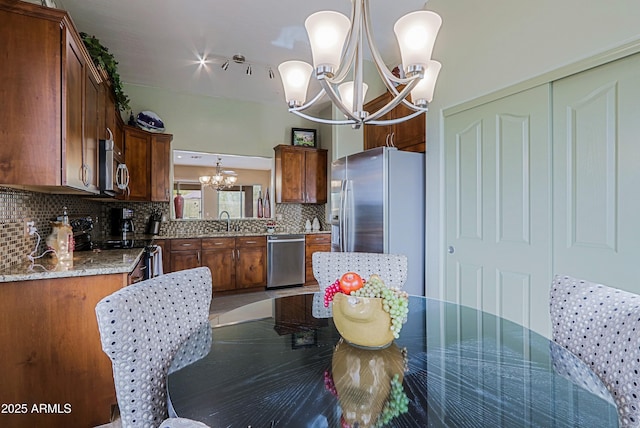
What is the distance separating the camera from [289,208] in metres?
5.56

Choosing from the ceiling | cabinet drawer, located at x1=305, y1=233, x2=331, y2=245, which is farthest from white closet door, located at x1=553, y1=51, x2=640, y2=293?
cabinet drawer, located at x1=305, y1=233, x2=331, y2=245

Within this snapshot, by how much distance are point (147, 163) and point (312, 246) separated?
2628mm

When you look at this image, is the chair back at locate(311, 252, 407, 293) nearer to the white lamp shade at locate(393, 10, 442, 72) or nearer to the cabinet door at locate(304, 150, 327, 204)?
the white lamp shade at locate(393, 10, 442, 72)

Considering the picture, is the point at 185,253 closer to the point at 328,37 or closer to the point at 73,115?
the point at 73,115

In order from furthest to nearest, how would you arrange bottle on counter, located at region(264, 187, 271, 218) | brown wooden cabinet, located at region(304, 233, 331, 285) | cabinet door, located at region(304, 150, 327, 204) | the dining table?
bottle on counter, located at region(264, 187, 271, 218) → cabinet door, located at region(304, 150, 327, 204) → brown wooden cabinet, located at region(304, 233, 331, 285) → the dining table

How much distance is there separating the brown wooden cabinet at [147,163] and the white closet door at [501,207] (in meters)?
3.69

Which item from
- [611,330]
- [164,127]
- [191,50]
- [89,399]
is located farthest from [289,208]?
[611,330]

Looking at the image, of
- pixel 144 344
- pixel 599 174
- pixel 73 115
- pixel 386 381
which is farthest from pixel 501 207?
pixel 73 115

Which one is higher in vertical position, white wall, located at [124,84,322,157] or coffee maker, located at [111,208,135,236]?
white wall, located at [124,84,322,157]

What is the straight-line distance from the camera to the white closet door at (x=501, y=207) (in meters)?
2.03

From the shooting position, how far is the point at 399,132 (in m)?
3.23

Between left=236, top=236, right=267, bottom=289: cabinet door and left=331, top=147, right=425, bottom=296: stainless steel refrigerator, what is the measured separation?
1.97m

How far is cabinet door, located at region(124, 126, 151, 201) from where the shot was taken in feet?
13.2

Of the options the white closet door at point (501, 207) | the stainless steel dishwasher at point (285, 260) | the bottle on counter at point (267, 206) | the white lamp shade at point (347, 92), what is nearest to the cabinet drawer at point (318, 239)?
the stainless steel dishwasher at point (285, 260)
